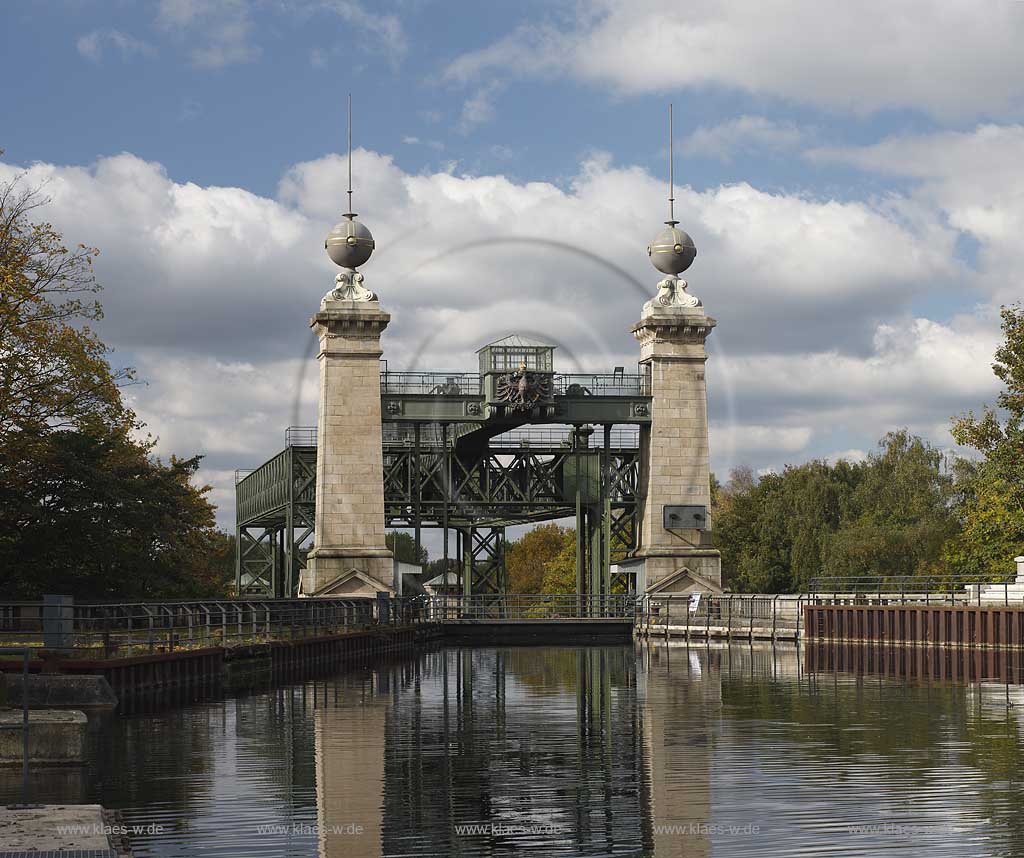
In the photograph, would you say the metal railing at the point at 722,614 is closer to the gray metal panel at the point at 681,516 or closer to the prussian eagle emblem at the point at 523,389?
the gray metal panel at the point at 681,516

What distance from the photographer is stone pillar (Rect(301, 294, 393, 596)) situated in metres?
74.9

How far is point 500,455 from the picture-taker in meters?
80.6

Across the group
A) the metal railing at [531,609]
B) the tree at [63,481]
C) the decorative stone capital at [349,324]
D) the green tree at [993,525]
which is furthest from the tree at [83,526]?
the green tree at [993,525]

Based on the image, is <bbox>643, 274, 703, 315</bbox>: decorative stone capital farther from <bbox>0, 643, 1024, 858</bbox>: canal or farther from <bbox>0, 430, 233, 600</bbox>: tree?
<bbox>0, 643, 1024, 858</bbox>: canal

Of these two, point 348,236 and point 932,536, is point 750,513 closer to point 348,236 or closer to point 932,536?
point 932,536

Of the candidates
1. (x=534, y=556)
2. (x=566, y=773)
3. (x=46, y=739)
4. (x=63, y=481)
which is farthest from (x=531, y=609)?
(x=534, y=556)

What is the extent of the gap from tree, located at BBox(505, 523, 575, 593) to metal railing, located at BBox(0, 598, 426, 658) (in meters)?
93.5

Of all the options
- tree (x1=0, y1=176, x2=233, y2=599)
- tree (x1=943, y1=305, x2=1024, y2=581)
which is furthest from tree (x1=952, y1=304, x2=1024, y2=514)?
tree (x1=0, y1=176, x2=233, y2=599)

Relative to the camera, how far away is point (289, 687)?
41.7 meters

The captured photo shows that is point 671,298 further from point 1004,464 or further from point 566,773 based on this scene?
point 566,773

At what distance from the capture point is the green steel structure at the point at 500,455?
75.4m

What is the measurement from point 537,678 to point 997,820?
28.4 metres

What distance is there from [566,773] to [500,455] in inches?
2258

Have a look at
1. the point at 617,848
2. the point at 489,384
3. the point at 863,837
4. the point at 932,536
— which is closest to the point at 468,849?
Result: the point at 617,848
